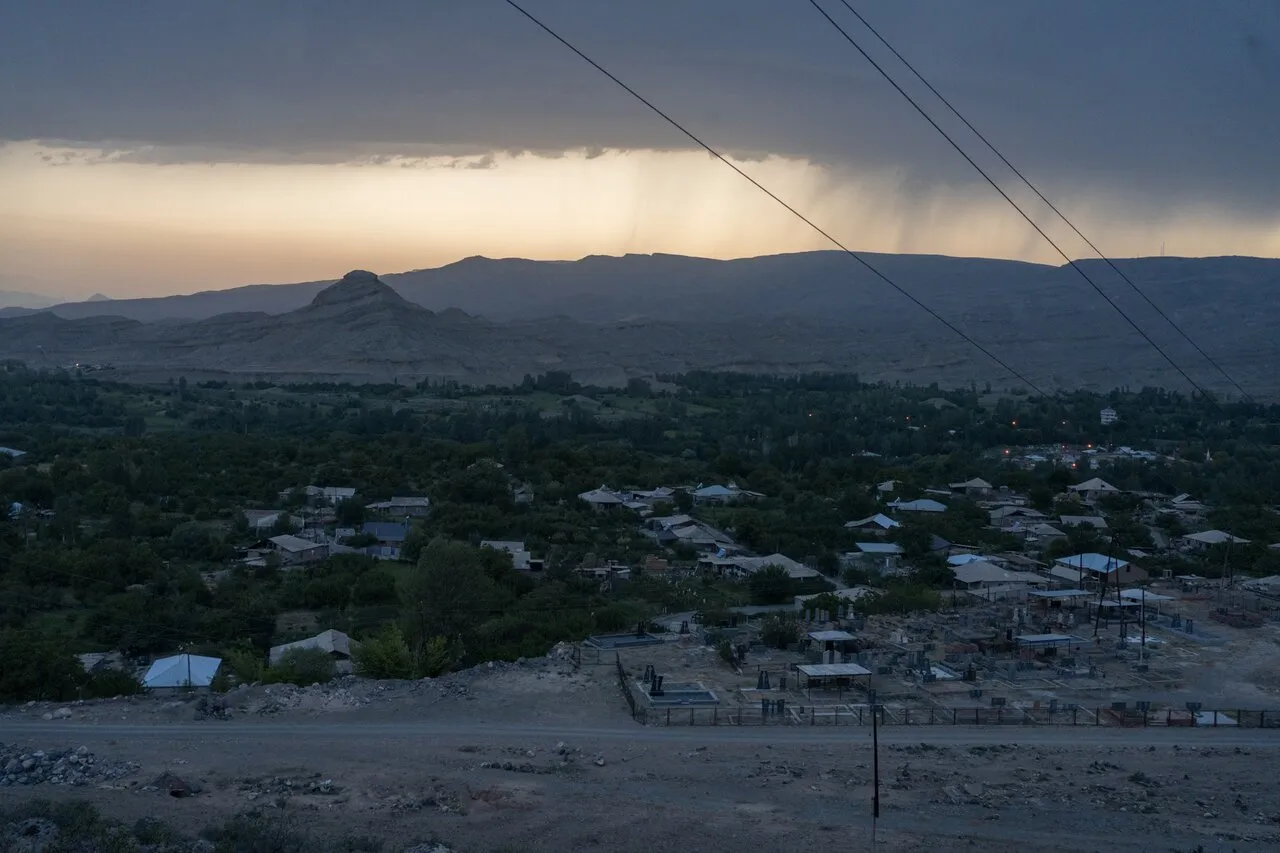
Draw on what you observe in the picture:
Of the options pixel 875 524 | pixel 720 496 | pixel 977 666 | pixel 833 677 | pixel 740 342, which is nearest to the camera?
pixel 833 677

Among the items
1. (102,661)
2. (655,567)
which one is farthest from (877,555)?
(102,661)

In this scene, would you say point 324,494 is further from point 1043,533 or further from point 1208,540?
point 1208,540

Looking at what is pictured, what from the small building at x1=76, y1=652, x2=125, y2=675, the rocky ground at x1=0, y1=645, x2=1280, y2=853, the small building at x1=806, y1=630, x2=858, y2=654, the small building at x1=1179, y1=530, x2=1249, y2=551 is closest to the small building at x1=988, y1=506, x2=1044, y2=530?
the small building at x1=1179, y1=530, x2=1249, y2=551

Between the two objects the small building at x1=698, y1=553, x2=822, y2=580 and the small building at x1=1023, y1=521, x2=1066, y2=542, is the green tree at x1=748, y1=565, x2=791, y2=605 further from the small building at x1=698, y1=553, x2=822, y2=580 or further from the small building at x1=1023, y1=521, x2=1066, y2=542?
the small building at x1=1023, y1=521, x2=1066, y2=542

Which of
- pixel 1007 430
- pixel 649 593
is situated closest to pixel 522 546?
pixel 649 593

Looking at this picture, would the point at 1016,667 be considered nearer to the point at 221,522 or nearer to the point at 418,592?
the point at 418,592
